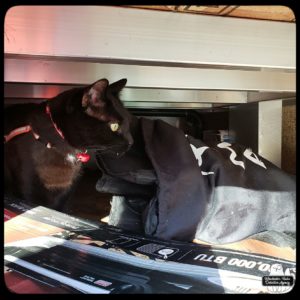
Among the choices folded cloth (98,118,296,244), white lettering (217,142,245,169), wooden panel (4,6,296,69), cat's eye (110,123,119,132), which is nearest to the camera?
wooden panel (4,6,296,69)

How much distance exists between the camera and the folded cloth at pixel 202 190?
0.76 metres

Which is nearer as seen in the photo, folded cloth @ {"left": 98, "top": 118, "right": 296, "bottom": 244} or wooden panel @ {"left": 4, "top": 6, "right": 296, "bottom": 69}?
wooden panel @ {"left": 4, "top": 6, "right": 296, "bottom": 69}

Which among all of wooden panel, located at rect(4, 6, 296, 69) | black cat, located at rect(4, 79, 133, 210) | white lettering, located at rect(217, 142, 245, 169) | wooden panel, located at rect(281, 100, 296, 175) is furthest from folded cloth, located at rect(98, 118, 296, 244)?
wooden panel, located at rect(281, 100, 296, 175)

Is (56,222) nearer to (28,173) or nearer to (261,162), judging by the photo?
(28,173)

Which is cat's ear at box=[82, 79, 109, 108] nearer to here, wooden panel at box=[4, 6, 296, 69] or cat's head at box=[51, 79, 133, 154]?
cat's head at box=[51, 79, 133, 154]

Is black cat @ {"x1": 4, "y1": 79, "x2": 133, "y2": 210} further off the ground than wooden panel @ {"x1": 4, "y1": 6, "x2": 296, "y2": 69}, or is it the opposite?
wooden panel @ {"x1": 4, "y1": 6, "x2": 296, "y2": 69}

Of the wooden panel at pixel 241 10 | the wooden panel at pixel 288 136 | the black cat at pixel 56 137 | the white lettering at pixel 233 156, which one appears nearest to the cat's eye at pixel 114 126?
the black cat at pixel 56 137

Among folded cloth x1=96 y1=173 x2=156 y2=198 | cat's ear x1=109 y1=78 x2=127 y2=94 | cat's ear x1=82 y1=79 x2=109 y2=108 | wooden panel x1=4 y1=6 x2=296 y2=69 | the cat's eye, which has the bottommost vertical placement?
folded cloth x1=96 y1=173 x2=156 y2=198

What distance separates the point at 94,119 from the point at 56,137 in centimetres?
12

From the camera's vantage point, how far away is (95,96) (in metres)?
0.94

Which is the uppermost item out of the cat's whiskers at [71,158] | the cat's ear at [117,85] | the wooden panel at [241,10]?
the wooden panel at [241,10]

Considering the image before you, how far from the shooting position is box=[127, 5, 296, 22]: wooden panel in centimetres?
57

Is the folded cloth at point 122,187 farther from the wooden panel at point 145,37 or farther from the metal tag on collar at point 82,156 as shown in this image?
the wooden panel at point 145,37

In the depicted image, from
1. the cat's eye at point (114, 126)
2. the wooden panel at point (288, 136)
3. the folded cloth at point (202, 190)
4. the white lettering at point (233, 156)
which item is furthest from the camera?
the wooden panel at point (288, 136)
